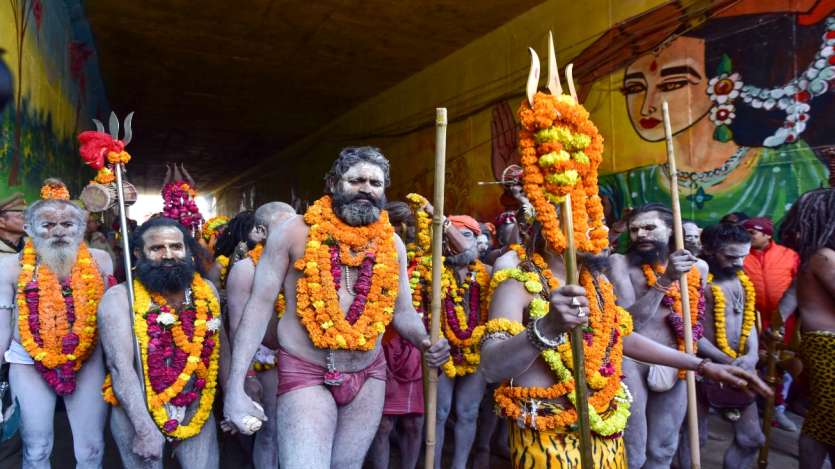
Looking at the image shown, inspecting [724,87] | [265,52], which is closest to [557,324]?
[724,87]

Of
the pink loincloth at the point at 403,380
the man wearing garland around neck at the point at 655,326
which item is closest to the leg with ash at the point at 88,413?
the pink loincloth at the point at 403,380

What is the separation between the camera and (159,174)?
107 feet

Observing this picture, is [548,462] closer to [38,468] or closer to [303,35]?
[38,468]

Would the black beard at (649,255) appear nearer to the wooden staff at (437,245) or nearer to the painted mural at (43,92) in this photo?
the wooden staff at (437,245)

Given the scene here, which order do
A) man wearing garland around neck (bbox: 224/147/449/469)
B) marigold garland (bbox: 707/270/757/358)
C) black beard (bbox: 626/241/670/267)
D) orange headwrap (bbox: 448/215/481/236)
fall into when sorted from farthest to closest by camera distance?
orange headwrap (bbox: 448/215/481/236)
marigold garland (bbox: 707/270/757/358)
black beard (bbox: 626/241/670/267)
man wearing garland around neck (bbox: 224/147/449/469)

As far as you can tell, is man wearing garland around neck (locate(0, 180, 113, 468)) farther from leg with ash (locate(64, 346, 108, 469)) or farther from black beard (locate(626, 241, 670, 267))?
black beard (locate(626, 241, 670, 267))

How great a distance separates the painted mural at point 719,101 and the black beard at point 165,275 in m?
6.73

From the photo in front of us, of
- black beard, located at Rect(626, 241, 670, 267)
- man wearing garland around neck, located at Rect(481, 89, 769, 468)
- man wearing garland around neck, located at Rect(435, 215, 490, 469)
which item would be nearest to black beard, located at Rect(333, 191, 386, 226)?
man wearing garland around neck, located at Rect(481, 89, 769, 468)

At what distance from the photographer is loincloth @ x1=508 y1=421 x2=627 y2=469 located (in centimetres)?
273

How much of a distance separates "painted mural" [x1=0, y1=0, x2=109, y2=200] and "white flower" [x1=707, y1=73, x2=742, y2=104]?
26.4ft

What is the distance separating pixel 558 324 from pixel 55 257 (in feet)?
12.8

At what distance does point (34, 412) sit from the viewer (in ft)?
13.8

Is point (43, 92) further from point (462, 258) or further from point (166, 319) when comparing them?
point (462, 258)

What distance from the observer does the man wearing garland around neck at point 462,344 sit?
16.4 feet
